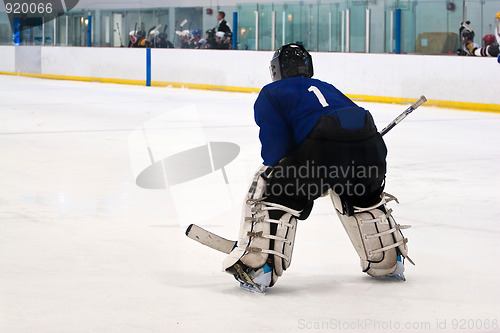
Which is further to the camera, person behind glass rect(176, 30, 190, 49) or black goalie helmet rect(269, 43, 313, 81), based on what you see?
person behind glass rect(176, 30, 190, 49)

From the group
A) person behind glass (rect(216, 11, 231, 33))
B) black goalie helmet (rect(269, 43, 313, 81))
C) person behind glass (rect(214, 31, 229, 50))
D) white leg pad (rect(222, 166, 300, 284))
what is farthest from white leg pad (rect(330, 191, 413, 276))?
person behind glass (rect(216, 11, 231, 33))

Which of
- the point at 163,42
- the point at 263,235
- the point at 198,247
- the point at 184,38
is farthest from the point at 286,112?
the point at 163,42

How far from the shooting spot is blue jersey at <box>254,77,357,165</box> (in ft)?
10.0

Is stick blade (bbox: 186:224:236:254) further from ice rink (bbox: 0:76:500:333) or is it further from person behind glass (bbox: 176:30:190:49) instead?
person behind glass (bbox: 176:30:190:49)

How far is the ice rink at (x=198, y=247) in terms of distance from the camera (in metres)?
2.72

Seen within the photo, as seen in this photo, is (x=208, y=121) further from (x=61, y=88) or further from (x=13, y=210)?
(x=61, y=88)

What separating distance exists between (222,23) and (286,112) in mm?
13454

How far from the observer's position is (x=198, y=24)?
17.5 meters

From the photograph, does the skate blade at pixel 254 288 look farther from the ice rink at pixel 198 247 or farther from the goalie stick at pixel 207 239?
the goalie stick at pixel 207 239

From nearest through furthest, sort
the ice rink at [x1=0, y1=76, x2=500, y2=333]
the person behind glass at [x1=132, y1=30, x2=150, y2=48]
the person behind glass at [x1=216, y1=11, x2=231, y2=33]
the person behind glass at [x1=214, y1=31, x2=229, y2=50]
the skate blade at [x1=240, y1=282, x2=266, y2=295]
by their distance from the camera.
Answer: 1. the ice rink at [x1=0, y1=76, x2=500, y2=333]
2. the skate blade at [x1=240, y1=282, x2=266, y2=295]
3. the person behind glass at [x1=214, y1=31, x2=229, y2=50]
4. the person behind glass at [x1=216, y1=11, x2=231, y2=33]
5. the person behind glass at [x1=132, y1=30, x2=150, y2=48]

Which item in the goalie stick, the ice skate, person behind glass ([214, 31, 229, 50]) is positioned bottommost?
the ice skate

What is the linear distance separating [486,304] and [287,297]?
0.66 metres

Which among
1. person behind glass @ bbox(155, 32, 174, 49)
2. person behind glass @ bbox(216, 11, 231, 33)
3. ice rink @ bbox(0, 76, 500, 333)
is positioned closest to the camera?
ice rink @ bbox(0, 76, 500, 333)

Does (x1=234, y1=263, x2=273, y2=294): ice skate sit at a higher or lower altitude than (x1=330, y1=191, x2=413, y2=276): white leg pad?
lower
